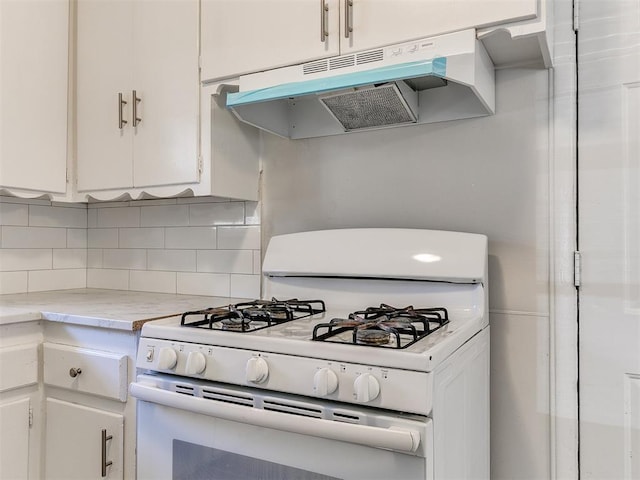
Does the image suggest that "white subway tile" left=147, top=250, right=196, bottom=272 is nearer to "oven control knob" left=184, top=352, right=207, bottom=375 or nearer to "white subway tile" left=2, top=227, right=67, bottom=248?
"white subway tile" left=2, top=227, right=67, bottom=248

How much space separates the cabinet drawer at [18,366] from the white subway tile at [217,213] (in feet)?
2.51

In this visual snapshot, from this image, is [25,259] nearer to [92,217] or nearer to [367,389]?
[92,217]

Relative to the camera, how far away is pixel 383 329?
1.10m

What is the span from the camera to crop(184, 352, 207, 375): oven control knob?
3.90 feet

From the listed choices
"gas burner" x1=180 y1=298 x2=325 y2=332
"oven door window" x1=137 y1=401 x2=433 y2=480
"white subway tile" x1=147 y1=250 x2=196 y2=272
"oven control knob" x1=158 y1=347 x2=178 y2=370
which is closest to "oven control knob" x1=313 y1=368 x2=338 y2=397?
"oven door window" x1=137 y1=401 x2=433 y2=480

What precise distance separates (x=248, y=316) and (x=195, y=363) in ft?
0.65

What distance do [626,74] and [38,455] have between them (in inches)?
84.8

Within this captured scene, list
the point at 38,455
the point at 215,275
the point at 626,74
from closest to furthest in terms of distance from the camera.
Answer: the point at 626,74
the point at 38,455
the point at 215,275

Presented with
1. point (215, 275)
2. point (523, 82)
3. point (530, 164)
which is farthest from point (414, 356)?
point (215, 275)

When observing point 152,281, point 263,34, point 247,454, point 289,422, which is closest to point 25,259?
point 152,281

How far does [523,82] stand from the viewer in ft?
4.95

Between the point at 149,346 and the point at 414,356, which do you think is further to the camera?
the point at 149,346

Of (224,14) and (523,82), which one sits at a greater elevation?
(224,14)

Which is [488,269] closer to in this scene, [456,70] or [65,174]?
[456,70]
